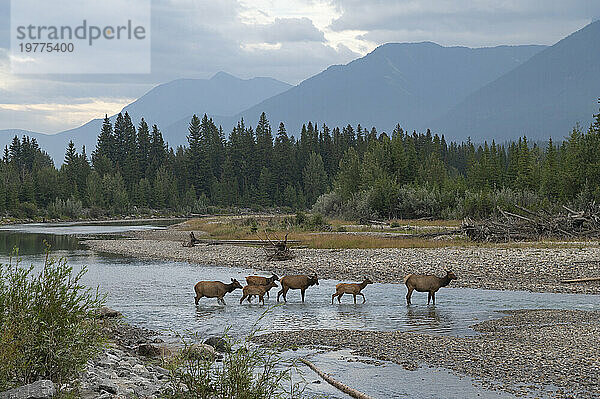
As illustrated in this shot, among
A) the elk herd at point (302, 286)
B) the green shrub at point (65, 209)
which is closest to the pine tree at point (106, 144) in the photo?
the green shrub at point (65, 209)

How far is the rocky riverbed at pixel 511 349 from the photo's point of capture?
11.9 metres

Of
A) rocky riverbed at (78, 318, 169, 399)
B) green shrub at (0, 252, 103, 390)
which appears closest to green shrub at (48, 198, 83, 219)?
rocky riverbed at (78, 318, 169, 399)

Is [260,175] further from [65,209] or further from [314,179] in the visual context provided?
[65,209]

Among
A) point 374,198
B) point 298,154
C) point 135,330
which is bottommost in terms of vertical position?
point 135,330

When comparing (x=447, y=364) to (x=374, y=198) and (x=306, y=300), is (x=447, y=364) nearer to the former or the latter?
(x=306, y=300)

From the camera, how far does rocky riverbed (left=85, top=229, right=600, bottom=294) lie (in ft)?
87.3

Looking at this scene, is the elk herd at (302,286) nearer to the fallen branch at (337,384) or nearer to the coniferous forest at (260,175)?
the fallen branch at (337,384)

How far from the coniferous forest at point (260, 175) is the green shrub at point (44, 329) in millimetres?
58917

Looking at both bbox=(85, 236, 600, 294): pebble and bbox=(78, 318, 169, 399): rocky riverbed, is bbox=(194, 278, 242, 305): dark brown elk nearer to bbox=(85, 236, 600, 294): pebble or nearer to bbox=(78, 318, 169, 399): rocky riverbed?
bbox=(78, 318, 169, 399): rocky riverbed

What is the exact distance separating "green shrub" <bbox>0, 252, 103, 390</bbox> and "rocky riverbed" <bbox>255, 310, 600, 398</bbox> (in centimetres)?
545

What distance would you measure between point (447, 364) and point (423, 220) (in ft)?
179

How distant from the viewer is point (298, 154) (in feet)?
494

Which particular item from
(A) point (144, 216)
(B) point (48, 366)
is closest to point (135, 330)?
(B) point (48, 366)

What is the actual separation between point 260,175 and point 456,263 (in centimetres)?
11322
